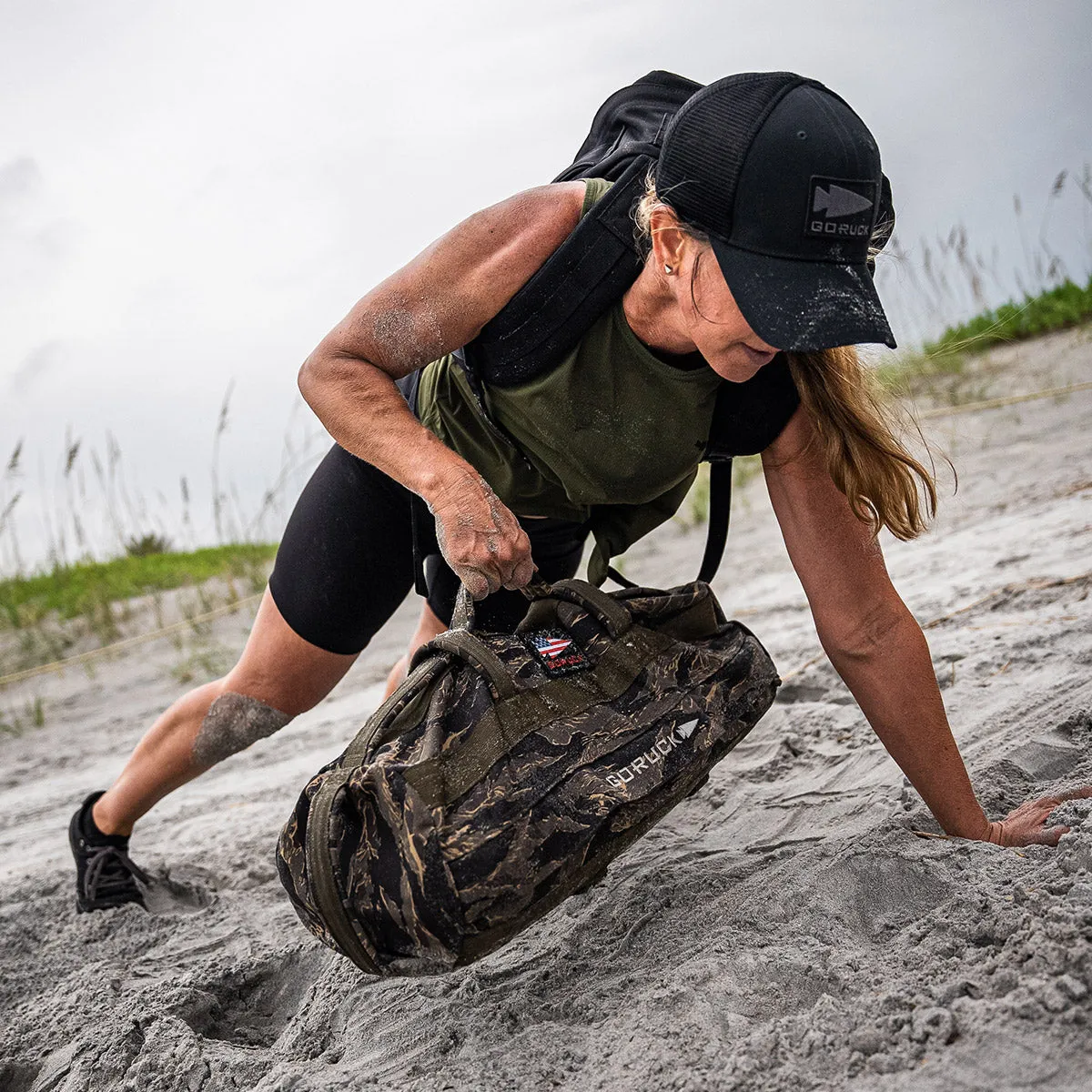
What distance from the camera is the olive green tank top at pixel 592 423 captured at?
1.79 m

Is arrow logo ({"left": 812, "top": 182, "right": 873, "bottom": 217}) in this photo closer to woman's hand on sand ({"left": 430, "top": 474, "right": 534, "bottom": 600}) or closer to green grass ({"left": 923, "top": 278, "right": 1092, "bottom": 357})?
woman's hand on sand ({"left": 430, "top": 474, "right": 534, "bottom": 600})

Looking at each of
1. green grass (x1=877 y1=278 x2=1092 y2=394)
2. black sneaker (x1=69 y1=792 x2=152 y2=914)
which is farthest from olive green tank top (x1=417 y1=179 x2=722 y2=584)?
green grass (x1=877 y1=278 x2=1092 y2=394)

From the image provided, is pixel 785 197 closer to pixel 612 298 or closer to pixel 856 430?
pixel 612 298

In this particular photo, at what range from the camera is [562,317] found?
1762 mm

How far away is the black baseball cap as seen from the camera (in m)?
1.50

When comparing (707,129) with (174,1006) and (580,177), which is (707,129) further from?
(174,1006)

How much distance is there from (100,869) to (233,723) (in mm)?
527

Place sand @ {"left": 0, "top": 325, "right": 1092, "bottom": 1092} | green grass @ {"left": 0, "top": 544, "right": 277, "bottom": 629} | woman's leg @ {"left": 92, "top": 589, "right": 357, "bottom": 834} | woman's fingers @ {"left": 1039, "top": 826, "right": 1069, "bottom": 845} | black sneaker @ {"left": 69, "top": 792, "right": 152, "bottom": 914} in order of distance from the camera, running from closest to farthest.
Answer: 1. sand @ {"left": 0, "top": 325, "right": 1092, "bottom": 1092}
2. woman's fingers @ {"left": 1039, "top": 826, "right": 1069, "bottom": 845}
3. woman's leg @ {"left": 92, "top": 589, "right": 357, "bottom": 834}
4. black sneaker @ {"left": 69, "top": 792, "right": 152, "bottom": 914}
5. green grass @ {"left": 0, "top": 544, "right": 277, "bottom": 629}

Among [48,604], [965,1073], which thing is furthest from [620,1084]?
[48,604]

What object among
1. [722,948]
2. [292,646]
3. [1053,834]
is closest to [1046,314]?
[1053,834]

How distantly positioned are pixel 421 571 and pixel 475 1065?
1020 mm

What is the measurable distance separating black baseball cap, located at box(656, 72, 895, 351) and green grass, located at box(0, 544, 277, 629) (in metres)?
5.53

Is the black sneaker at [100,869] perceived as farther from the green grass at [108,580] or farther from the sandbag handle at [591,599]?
the green grass at [108,580]

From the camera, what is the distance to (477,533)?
1.65m
